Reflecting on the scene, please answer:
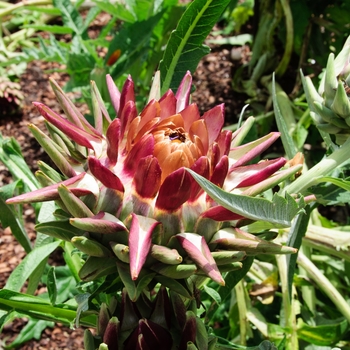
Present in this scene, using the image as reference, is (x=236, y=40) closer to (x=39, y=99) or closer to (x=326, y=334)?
(x=39, y=99)

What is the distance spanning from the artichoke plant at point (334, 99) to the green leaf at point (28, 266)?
445 millimetres

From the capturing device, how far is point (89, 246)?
0.60 meters

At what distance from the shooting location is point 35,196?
608 mm

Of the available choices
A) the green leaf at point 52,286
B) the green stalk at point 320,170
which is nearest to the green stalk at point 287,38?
the green stalk at point 320,170

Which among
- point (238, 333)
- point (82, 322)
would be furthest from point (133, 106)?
point (238, 333)

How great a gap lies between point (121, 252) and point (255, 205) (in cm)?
15

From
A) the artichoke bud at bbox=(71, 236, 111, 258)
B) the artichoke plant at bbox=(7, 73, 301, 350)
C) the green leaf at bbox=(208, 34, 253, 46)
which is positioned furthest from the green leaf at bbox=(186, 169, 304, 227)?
the green leaf at bbox=(208, 34, 253, 46)

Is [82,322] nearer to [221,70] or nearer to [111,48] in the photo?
[111,48]

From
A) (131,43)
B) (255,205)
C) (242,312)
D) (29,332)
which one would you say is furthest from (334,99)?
Answer: (29,332)

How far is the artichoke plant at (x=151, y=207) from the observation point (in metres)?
0.60

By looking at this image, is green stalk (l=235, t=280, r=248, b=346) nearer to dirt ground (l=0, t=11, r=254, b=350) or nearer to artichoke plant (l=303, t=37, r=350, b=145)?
artichoke plant (l=303, t=37, r=350, b=145)

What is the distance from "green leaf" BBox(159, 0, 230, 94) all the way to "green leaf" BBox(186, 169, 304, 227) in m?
0.36

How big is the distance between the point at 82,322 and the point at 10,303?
0.11 meters

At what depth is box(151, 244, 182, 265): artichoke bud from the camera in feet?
1.93
